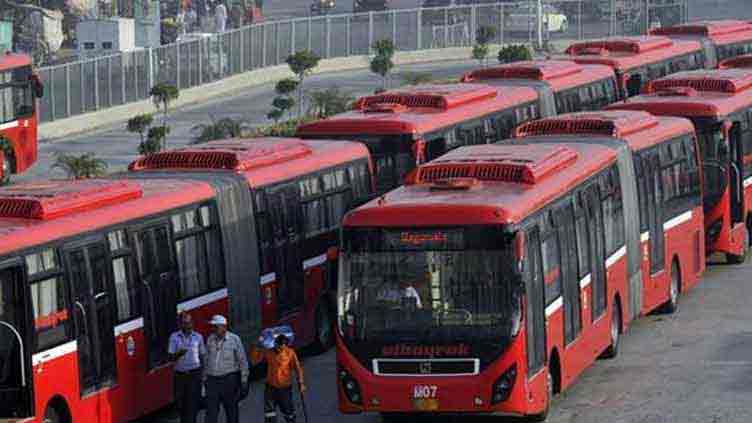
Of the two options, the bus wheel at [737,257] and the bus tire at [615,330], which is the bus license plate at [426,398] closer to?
the bus tire at [615,330]

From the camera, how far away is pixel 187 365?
23.2m

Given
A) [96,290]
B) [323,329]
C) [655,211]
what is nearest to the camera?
[96,290]

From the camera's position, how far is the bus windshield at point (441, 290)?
22.3 m

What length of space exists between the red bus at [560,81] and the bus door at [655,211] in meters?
10.8

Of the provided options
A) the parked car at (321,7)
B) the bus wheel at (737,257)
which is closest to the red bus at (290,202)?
the bus wheel at (737,257)

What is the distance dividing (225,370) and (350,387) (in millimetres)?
1423

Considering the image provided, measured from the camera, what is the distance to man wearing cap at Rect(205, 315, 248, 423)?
22516 millimetres

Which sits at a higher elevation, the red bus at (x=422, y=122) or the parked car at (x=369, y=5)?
the red bus at (x=422, y=122)

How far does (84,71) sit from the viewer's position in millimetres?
62062

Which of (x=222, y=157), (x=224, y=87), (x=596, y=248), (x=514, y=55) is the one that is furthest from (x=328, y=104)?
(x=596, y=248)

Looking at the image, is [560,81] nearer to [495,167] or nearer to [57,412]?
[495,167]

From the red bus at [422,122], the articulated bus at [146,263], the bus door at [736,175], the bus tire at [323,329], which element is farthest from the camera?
the bus door at [736,175]

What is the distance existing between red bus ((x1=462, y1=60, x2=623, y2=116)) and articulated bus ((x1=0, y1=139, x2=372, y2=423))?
13.3 meters

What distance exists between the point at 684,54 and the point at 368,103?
20.9 m
